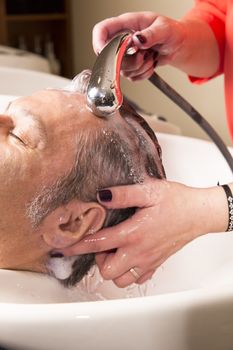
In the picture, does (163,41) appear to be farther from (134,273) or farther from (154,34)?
(134,273)

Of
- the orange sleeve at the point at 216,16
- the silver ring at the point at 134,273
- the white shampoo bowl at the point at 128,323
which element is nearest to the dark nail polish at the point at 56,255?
the silver ring at the point at 134,273

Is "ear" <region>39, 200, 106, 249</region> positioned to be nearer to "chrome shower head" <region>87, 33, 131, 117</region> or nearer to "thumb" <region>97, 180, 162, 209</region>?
"thumb" <region>97, 180, 162, 209</region>

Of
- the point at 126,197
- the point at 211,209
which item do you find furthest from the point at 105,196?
the point at 211,209

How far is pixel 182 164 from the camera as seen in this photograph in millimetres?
1107

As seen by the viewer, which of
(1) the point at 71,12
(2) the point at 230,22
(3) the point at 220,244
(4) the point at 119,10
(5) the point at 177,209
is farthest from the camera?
(1) the point at 71,12

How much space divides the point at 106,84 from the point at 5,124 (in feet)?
0.48

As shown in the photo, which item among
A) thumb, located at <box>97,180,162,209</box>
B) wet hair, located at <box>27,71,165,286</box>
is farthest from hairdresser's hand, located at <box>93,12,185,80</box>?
thumb, located at <box>97,180,162,209</box>

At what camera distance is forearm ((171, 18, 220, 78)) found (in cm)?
104

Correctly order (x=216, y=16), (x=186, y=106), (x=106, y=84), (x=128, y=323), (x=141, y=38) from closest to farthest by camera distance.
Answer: (x=128, y=323) → (x=106, y=84) → (x=141, y=38) → (x=186, y=106) → (x=216, y=16)

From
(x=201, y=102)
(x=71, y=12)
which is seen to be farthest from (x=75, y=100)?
(x=71, y=12)

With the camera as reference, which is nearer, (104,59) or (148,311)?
(148,311)

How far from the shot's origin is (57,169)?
0.71 meters

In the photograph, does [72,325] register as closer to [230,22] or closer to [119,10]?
[230,22]

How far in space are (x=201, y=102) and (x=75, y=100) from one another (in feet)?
3.25
